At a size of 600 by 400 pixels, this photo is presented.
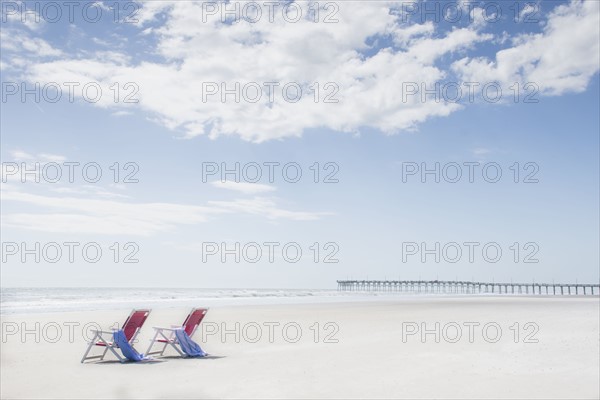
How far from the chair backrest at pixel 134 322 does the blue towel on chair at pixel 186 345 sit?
682 mm

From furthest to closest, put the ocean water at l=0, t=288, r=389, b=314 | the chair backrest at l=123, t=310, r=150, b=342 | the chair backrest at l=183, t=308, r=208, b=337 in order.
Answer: the ocean water at l=0, t=288, r=389, b=314, the chair backrest at l=183, t=308, r=208, b=337, the chair backrest at l=123, t=310, r=150, b=342

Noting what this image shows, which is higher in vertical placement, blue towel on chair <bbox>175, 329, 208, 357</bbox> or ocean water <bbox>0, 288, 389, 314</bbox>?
blue towel on chair <bbox>175, 329, 208, 357</bbox>

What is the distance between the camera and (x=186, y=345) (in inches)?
404

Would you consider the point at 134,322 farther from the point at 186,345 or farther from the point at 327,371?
the point at 327,371

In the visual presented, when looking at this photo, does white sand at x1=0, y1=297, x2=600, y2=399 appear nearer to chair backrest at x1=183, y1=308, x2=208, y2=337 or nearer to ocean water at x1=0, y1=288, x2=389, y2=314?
chair backrest at x1=183, y1=308, x2=208, y2=337

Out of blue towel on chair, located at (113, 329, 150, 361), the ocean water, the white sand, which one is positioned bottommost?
the ocean water

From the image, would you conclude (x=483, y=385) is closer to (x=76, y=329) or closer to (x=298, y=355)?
(x=298, y=355)

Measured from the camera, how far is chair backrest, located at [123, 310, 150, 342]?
1020 cm

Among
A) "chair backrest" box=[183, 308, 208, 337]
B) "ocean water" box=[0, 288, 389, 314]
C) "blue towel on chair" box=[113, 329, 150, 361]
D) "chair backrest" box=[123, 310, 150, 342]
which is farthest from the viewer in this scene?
"ocean water" box=[0, 288, 389, 314]

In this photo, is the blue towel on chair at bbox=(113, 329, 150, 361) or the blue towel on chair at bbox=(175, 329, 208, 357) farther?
the blue towel on chair at bbox=(175, 329, 208, 357)

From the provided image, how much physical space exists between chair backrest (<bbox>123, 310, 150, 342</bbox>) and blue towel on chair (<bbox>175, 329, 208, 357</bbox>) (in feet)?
2.24

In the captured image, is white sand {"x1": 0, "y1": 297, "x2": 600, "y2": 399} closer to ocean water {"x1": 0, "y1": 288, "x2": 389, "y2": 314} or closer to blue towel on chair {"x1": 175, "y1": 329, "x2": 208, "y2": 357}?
blue towel on chair {"x1": 175, "y1": 329, "x2": 208, "y2": 357}

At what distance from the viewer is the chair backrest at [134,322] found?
1020 centimetres

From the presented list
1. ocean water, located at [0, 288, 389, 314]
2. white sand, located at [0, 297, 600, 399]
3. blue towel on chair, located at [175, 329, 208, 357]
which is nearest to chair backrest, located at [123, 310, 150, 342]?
blue towel on chair, located at [175, 329, 208, 357]
